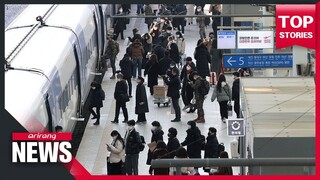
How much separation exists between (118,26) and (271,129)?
2514 centimetres

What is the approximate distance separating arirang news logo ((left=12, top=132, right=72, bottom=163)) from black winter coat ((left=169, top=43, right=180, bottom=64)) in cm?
1238

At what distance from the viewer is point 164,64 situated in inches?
1323

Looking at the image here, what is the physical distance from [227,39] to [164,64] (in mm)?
2300

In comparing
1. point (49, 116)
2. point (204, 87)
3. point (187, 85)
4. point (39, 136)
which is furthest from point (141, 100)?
point (39, 136)

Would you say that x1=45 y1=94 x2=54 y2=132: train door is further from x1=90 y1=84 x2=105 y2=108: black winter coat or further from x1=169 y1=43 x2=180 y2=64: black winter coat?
x1=169 y1=43 x2=180 y2=64: black winter coat

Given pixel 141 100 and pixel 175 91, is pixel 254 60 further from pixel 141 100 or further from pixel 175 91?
pixel 141 100

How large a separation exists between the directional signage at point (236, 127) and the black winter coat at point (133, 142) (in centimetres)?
339

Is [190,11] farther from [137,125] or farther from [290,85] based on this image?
[290,85]

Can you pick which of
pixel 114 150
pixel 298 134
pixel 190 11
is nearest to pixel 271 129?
pixel 298 134

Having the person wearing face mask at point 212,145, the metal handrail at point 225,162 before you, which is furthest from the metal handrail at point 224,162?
the person wearing face mask at point 212,145

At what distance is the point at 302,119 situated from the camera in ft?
63.6

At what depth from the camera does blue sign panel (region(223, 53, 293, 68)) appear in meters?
29.5

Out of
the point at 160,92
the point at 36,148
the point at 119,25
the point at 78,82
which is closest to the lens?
the point at 36,148

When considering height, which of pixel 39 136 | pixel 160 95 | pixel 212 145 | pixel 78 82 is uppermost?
pixel 39 136
